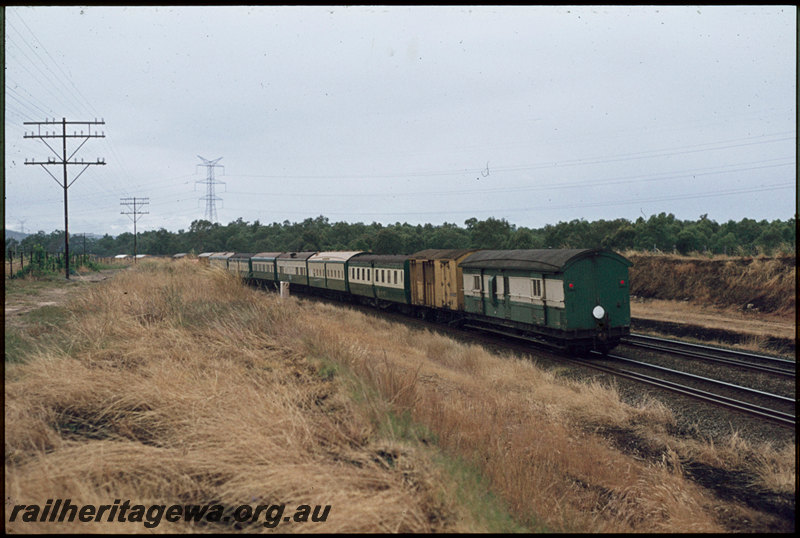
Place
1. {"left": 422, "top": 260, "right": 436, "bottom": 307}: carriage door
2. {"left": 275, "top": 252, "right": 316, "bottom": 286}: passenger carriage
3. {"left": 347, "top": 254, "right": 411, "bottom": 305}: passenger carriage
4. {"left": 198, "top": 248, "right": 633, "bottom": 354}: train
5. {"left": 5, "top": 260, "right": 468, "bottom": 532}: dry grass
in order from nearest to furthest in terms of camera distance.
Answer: {"left": 5, "top": 260, "right": 468, "bottom": 532}: dry grass < {"left": 198, "top": 248, "right": 633, "bottom": 354}: train < {"left": 422, "top": 260, "right": 436, "bottom": 307}: carriage door < {"left": 347, "top": 254, "right": 411, "bottom": 305}: passenger carriage < {"left": 275, "top": 252, "right": 316, "bottom": 286}: passenger carriage

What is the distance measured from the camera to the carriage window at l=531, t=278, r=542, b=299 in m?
15.4

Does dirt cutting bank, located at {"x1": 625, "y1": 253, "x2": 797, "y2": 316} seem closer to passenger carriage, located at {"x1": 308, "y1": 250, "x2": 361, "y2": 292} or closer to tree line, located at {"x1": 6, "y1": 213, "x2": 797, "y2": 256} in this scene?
tree line, located at {"x1": 6, "y1": 213, "x2": 797, "y2": 256}

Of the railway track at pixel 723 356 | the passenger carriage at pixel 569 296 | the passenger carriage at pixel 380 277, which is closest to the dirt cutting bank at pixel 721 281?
the railway track at pixel 723 356

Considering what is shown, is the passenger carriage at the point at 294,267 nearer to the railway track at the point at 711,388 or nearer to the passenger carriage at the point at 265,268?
the passenger carriage at the point at 265,268

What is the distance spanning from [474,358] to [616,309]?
15.8 feet

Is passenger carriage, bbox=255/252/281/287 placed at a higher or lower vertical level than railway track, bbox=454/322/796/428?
higher

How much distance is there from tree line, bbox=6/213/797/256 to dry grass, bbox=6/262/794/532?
2744 cm

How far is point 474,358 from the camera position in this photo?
14266 mm

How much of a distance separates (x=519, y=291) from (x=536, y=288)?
964mm

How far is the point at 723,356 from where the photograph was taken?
15.6 m

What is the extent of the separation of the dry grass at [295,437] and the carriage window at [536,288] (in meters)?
5.60

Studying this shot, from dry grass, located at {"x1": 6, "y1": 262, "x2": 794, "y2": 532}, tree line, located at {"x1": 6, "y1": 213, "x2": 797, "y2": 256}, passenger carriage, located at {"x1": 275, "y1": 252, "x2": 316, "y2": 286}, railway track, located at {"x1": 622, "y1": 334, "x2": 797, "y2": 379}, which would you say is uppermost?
tree line, located at {"x1": 6, "y1": 213, "x2": 797, "y2": 256}

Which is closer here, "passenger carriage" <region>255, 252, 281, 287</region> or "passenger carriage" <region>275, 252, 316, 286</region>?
"passenger carriage" <region>275, 252, 316, 286</region>

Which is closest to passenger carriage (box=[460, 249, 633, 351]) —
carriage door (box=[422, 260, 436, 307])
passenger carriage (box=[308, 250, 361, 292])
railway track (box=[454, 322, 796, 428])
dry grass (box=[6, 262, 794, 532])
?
railway track (box=[454, 322, 796, 428])
